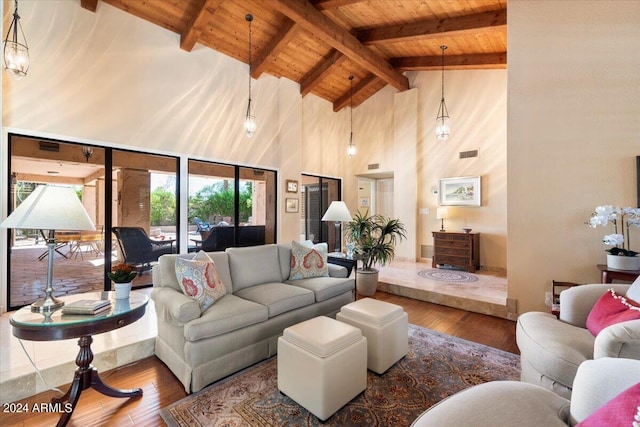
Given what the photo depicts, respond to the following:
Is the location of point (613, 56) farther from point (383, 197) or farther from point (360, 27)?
point (383, 197)

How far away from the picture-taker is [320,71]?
6199 millimetres

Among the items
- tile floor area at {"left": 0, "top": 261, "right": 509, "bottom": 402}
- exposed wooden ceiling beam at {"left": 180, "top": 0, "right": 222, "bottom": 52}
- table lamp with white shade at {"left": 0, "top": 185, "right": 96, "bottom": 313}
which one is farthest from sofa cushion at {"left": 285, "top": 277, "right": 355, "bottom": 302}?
exposed wooden ceiling beam at {"left": 180, "top": 0, "right": 222, "bottom": 52}

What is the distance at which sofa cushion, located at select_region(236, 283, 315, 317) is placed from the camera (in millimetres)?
2632

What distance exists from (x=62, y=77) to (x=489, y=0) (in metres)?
5.78

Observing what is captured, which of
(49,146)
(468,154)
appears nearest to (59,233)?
(49,146)

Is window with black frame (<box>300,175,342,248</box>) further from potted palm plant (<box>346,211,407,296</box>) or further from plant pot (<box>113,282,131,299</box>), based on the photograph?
plant pot (<box>113,282,131,299</box>)

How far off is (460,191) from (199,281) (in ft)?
18.0

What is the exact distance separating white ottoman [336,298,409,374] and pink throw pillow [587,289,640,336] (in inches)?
50.5

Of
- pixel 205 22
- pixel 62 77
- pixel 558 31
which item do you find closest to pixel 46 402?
pixel 62 77

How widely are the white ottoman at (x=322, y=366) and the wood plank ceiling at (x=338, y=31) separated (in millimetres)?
4240

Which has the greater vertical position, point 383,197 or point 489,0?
point 489,0

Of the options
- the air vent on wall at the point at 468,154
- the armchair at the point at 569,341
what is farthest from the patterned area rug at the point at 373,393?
the air vent on wall at the point at 468,154

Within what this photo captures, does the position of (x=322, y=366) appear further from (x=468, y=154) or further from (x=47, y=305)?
(x=468, y=154)

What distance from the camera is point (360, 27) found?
5.12 meters
